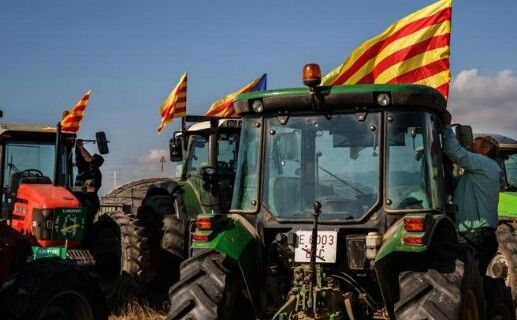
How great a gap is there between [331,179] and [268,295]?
3.43ft

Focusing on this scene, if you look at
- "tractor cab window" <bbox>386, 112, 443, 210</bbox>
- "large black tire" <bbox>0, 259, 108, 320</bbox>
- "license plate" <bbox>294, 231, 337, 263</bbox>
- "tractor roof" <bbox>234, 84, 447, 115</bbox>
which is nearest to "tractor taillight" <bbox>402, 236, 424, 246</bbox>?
"tractor cab window" <bbox>386, 112, 443, 210</bbox>

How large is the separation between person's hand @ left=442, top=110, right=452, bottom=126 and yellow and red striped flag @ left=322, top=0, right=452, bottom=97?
239cm

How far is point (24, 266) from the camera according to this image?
761 centimetres

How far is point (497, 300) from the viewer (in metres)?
6.68

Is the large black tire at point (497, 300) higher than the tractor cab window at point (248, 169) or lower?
lower

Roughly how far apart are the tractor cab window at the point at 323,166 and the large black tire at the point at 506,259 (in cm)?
Result: 367

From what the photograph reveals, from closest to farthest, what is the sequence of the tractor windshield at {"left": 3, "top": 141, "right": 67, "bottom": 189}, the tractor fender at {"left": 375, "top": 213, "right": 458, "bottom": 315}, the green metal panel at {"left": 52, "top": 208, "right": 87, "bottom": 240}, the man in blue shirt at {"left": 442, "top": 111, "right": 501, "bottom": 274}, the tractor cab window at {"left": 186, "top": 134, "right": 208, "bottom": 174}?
the tractor fender at {"left": 375, "top": 213, "right": 458, "bottom": 315}
the man in blue shirt at {"left": 442, "top": 111, "right": 501, "bottom": 274}
the green metal panel at {"left": 52, "top": 208, "right": 87, "bottom": 240}
the tractor windshield at {"left": 3, "top": 141, "right": 67, "bottom": 189}
the tractor cab window at {"left": 186, "top": 134, "right": 208, "bottom": 174}

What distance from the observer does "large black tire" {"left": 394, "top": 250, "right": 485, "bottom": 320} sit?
5.48 m

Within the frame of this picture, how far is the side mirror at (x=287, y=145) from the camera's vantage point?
6.50 m

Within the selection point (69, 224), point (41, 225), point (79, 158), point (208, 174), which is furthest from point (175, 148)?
point (41, 225)

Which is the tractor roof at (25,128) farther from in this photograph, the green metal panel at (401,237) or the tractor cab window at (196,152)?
the green metal panel at (401,237)

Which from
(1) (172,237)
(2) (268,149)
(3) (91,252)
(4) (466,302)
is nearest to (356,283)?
(4) (466,302)

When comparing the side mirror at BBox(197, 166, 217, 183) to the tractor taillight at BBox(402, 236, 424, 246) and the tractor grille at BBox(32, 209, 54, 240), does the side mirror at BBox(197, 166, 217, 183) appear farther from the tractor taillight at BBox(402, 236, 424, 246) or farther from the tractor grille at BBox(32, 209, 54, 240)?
the tractor taillight at BBox(402, 236, 424, 246)

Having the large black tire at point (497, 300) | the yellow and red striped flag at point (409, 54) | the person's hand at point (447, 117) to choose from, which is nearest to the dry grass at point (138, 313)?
the yellow and red striped flag at point (409, 54)
